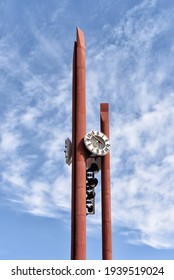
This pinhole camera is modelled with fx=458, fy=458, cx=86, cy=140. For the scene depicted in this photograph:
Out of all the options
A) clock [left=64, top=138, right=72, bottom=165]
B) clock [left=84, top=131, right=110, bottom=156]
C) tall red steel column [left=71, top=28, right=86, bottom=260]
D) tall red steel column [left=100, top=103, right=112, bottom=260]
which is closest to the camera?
tall red steel column [left=71, top=28, right=86, bottom=260]

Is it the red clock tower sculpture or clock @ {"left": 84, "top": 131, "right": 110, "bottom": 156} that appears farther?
clock @ {"left": 84, "top": 131, "right": 110, "bottom": 156}

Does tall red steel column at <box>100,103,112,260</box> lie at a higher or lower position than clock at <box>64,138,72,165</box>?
lower

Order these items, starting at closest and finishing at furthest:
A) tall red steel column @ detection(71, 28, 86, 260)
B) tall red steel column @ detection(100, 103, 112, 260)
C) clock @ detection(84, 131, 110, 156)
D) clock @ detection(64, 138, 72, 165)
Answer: tall red steel column @ detection(71, 28, 86, 260)
tall red steel column @ detection(100, 103, 112, 260)
clock @ detection(84, 131, 110, 156)
clock @ detection(64, 138, 72, 165)

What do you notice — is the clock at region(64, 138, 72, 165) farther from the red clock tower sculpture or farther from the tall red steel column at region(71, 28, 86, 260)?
the tall red steel column at region(71, 28, 86, 260)

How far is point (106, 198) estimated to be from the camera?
33.9 m

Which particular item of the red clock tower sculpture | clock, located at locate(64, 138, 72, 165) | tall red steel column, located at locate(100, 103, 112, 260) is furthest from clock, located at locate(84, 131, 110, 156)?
clock, located at locate(64, 138, 72, 165)

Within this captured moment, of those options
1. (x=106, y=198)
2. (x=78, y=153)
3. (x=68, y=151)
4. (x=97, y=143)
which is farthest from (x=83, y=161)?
(x=106, y=198)

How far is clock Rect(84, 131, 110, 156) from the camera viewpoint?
108ft

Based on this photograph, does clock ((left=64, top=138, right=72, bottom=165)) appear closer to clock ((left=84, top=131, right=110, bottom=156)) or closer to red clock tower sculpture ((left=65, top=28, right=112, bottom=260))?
red clock tower sculpture ((left=65, top=28, right=112, bottom=260))

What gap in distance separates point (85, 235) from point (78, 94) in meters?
10.5

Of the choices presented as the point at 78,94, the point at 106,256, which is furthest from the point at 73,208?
the point at 78,94

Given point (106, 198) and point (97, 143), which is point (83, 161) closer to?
point (97, 143)
